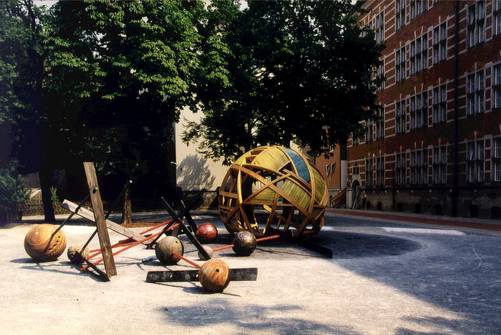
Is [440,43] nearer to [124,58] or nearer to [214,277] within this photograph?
[124,58]

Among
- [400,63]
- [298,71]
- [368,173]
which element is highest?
[400,63]

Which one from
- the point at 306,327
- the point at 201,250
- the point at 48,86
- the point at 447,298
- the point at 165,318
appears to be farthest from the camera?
the point at 48,86

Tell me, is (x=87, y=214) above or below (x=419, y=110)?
below

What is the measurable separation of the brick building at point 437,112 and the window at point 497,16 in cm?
5

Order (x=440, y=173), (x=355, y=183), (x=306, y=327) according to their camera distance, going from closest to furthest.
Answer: (x=306, y=327) → (x=440, y=173) → (x=355, y=183)

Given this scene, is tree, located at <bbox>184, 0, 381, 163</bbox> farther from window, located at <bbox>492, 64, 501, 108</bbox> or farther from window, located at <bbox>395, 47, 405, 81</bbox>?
window, located at <bbox>395, 47, 405, 81</bbox>

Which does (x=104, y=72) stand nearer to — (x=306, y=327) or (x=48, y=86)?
(x=48, y=86)

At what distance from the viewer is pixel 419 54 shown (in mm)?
36562

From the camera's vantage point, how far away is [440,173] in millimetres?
33281

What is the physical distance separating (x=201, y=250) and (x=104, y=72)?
12965 mm

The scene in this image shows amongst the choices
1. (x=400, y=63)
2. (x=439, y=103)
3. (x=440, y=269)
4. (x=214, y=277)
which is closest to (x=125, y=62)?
(x=214, y=277)

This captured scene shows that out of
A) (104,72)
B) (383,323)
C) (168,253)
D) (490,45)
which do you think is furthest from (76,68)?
(490,45)

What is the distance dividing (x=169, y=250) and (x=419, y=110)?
2983cm

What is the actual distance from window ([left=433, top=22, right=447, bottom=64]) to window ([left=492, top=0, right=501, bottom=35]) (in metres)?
5.34
